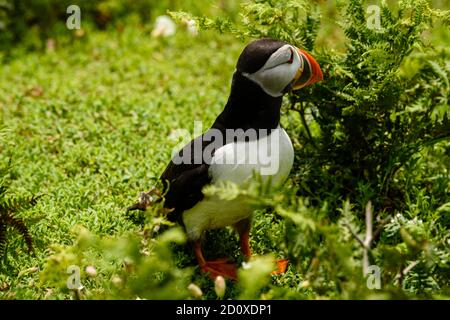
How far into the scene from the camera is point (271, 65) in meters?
3.38

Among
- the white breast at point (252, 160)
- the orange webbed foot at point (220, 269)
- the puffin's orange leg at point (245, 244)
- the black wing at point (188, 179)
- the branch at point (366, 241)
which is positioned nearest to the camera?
the branch at point (366, 241)

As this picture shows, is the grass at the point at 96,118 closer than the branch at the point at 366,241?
No

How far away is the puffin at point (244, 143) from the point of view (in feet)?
11.0

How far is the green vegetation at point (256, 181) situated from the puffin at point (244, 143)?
0.17 meters

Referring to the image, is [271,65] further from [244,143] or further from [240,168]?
[240,168]

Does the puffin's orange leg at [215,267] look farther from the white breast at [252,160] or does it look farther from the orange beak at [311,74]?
Result: the orange beak at [311,74]

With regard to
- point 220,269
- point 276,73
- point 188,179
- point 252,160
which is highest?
point 276,73

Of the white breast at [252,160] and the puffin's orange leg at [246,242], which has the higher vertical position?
the white breast at [252,160]

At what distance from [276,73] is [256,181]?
0.63 metres

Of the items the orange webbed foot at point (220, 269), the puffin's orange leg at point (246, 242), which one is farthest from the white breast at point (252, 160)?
the orange webbed foot at point (220, 269)

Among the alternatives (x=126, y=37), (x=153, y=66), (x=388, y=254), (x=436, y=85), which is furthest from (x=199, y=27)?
(x=126, y=37)

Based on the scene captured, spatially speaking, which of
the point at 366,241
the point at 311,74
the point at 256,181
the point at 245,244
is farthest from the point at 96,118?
the point at 366,241

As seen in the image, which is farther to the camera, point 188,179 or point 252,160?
point 188,179

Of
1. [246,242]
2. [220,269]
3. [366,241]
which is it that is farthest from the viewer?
[246,242]
